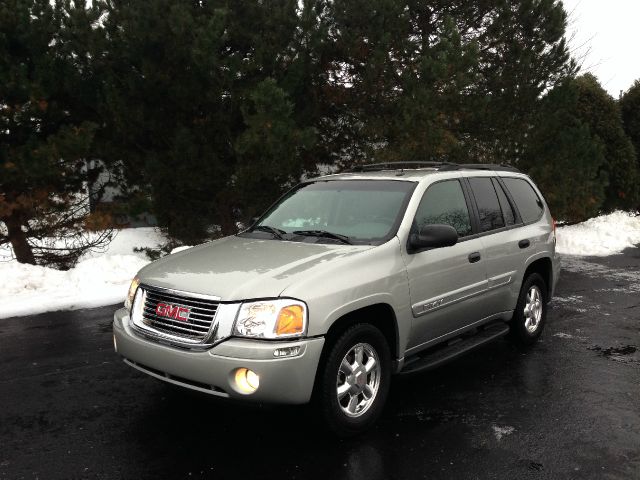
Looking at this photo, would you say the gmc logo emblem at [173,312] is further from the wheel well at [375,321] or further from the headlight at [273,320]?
the wheel well at [375,321]

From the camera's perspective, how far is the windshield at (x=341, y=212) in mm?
4492

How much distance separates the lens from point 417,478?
3.42 metres

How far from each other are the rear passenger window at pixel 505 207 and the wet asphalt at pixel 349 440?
1.33 meters

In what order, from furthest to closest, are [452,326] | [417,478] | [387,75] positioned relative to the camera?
1. [387,75]
2. [452,326]
3. [417,478]

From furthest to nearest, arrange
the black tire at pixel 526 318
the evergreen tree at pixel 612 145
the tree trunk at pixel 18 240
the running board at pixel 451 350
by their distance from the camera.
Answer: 1. the evergreen tree at pixel 612 145
2. the tree trunk at pixel 18 240
3. the black tire at pixel 526 318
4. the running board at pixel 451 350

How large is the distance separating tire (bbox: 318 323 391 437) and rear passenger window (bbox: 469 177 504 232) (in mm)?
1813

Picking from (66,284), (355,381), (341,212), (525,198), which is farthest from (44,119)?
(355,381)

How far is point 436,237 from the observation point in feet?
13.8

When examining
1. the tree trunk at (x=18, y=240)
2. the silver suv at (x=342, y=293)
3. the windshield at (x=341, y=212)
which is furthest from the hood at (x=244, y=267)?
the tree trunk at (x=18, y=240)

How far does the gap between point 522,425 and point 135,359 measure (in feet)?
9.02

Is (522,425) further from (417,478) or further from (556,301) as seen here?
(556,301)

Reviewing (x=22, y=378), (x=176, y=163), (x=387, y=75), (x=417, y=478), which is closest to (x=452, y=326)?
(x=417, y=478)

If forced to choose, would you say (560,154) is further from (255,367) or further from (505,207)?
(255,367)

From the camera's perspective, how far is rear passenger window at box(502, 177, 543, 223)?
5926 millimetres
